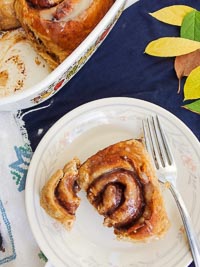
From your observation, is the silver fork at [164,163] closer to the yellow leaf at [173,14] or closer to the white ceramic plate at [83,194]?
the white ceramic plate at [83,194]

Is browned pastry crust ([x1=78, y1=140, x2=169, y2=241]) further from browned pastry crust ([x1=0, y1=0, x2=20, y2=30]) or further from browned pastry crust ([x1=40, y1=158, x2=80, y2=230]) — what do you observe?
browned pastry crust ([x1=0, y1=0, x2=20, y2=30])

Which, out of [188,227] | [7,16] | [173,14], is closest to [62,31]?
[7,16]

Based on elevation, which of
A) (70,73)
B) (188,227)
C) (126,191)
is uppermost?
(70,73)

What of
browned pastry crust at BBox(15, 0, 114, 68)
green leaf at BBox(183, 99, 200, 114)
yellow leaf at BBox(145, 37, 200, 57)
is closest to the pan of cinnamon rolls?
browned pastry crust at BBox(15, 0, 114, 68)

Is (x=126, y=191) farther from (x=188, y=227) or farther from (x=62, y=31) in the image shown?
(x=62, y=31)

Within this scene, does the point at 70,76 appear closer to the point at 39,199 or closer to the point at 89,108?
the point at 89,108

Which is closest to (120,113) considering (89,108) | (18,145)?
(89,108)

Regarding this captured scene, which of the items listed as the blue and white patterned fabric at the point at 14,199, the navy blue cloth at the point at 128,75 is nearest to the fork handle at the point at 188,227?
the navy blue cloth at the point at 128,75

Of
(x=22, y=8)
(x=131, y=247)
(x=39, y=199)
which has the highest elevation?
(x=22, y=8)
